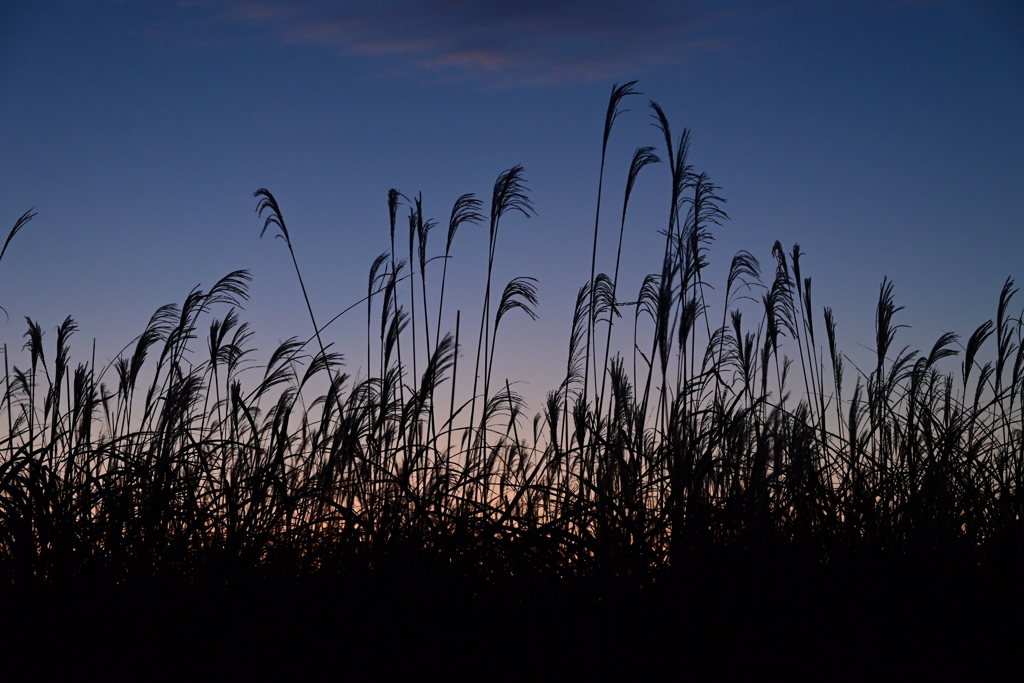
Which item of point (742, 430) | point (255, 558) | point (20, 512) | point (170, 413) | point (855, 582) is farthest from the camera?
point (170, 413)

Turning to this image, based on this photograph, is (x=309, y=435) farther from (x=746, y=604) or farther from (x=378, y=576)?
(x=746, y=604)

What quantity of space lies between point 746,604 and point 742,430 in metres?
1.16

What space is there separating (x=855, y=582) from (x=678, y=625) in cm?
66

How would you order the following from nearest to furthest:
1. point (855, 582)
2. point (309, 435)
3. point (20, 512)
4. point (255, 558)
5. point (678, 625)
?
point (678, 625)
point (855, 582)
point (255, 558)
point (20, 512)
point (309, 435)

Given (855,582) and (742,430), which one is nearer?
(855,582)

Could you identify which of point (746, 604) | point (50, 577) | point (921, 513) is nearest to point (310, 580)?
point (50, 577)

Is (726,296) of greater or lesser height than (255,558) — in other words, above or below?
above

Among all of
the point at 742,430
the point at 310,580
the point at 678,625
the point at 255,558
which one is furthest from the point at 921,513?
the point at 255,558

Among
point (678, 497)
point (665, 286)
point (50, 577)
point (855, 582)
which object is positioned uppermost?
point (665, 286)

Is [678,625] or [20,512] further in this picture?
[20,512]

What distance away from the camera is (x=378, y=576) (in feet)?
7.95

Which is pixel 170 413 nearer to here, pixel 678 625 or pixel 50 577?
pixel 50 577

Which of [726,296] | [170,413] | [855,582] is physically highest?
[726,296]

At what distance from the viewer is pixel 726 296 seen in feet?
14.5
